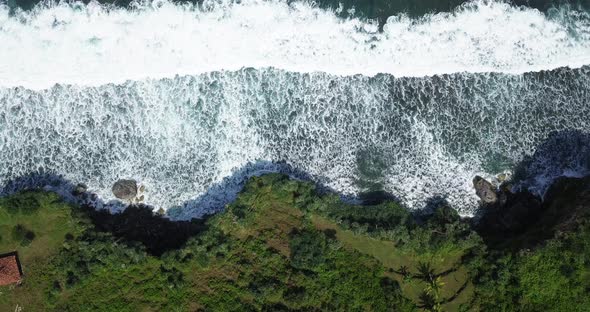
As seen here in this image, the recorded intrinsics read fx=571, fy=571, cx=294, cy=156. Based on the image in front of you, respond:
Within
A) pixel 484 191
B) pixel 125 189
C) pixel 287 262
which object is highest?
pixel 125 189

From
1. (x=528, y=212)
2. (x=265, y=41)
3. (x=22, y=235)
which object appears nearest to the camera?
(x=22, y=235)

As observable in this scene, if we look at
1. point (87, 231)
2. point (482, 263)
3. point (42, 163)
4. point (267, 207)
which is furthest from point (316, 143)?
point (42, 163)

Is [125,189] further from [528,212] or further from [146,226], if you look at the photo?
[528,212]

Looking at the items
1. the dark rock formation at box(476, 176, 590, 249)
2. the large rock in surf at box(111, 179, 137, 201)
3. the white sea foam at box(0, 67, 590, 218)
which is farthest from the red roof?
the dark rock formation at box(476, 176, 590, 249)

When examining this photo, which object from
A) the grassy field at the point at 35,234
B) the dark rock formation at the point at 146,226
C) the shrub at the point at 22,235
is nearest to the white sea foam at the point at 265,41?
the grassy field at the point at 35,234

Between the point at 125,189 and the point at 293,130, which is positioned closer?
the point at 125,189

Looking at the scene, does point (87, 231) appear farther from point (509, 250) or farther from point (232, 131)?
point (509, 250)

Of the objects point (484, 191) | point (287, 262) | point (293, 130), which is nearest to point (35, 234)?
point (287, 262)

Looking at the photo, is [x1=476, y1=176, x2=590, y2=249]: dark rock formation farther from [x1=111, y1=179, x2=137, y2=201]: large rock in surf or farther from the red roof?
the red roof
